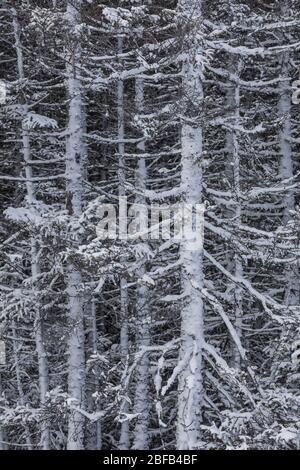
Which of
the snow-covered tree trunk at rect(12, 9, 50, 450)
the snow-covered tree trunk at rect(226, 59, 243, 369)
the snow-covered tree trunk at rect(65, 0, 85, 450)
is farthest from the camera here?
the snow-covered tree trunk at rect(12, 9, 50, 450)

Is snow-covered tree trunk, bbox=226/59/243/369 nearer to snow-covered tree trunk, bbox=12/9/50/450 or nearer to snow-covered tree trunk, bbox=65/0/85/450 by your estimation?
snow-covered tree trunk, bbox=65/0/85/450

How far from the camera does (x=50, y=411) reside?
10.5m

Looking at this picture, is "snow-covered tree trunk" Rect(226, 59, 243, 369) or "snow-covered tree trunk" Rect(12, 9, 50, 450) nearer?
"snow-covered tree trunk" Rect(226, 59, 243, 369)

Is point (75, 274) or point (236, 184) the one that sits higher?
point (236, 184)

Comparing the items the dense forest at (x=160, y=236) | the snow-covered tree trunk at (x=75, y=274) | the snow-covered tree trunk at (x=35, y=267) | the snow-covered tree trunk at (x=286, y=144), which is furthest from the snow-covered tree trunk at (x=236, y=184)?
the snow-covered tree trunk at (x=35, y=267)

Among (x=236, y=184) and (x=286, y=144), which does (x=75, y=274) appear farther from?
(x=286, y=144)

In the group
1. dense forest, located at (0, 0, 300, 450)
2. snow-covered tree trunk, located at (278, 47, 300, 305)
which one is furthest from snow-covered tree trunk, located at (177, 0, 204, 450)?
snow-covered tree trunk, located at (278, 47, 300, 305)

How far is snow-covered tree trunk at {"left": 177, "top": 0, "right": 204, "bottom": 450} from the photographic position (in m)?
9.12

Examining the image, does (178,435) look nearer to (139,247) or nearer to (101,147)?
(139,247)

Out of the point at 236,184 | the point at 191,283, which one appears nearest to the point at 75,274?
the point at 191,283

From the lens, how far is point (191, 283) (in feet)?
30.4
